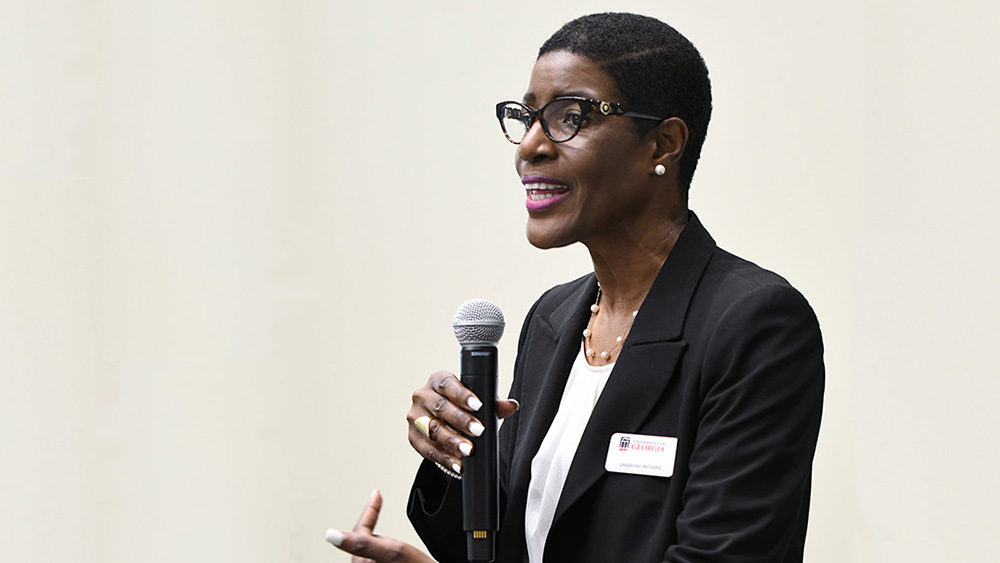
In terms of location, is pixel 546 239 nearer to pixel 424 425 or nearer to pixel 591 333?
pixel 591 333

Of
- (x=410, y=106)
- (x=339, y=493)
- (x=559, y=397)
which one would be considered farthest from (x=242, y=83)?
(x=559, y=397)

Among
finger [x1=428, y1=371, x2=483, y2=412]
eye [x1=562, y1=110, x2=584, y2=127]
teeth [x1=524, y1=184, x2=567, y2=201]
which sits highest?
eye [x1=562, y1=110, x2=584, y2=127]

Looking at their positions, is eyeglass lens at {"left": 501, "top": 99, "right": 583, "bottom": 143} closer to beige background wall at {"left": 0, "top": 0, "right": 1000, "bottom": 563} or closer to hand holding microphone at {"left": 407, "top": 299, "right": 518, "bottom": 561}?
hand holding microphone at {"left": 407, "top": 299, "right": 518, "bottom": 561}

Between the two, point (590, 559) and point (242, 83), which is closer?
point (590, 559)

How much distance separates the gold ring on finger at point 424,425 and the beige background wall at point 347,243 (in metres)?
1.49

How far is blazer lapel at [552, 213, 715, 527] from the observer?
68.6 inches

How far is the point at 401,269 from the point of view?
11.6ft

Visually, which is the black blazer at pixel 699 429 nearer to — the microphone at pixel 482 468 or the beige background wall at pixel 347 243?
the microphone at pixel 482 468

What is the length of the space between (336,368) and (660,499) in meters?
2.09

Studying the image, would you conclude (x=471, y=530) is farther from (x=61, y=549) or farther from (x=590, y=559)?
(x=61, y=549)

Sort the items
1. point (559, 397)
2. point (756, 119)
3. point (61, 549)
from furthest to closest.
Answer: point (61, 549), point (756, 119), point (559, 397)

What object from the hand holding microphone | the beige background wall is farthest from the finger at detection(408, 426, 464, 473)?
the beige background wall

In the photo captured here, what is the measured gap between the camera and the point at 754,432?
159 cm

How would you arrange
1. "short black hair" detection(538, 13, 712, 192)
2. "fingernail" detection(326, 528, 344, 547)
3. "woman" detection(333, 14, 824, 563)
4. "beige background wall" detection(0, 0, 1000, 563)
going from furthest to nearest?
1. "beige background wall" detection(0, 0, 1000, 563)
2. "short black hair" detection(538, 13, 712, 192)
3. "woman" detection(333, 14, 824, 563)
4. "fingernail" detection(326, 528, 344, 547)
